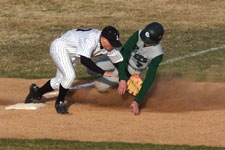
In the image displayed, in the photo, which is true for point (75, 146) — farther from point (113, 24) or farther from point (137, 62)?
point (113, 24)

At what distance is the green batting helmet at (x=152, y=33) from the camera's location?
10.6 m

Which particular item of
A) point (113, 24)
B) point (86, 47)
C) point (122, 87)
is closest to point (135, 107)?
point (122, 87)

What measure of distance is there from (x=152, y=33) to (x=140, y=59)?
99 cm

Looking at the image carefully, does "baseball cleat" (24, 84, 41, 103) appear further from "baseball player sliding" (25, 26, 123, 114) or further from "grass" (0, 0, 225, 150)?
"grass" (0, 0, 225, 150)

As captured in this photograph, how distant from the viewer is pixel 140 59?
11.4 meters

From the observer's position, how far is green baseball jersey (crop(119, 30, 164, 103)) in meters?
10.6

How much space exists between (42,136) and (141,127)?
176cm

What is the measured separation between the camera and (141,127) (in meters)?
9.97

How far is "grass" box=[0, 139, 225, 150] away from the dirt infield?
0.73ft

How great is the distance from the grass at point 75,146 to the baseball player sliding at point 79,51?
61.4 inches

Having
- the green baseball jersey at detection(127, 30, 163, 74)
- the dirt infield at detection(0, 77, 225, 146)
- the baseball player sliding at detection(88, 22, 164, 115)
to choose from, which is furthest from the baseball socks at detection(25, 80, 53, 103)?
the green baseball jersey at detection(127, 30, 163, 74)

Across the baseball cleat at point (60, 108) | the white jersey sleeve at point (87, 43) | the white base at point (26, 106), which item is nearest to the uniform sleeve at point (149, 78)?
the white jersey sleeve at point (87, 43)

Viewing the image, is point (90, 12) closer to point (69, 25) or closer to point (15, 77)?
point (69, 25)

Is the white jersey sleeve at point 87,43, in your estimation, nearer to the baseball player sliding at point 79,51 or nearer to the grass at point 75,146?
the baseball player sliding at point 79,51
